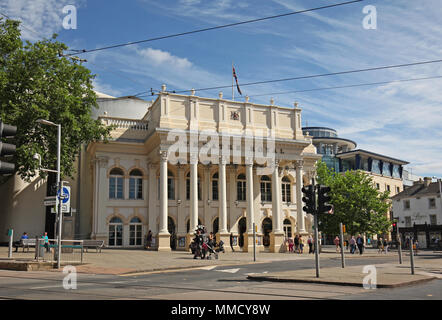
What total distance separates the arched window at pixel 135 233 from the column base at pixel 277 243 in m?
11.8

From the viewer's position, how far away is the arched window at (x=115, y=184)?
128ft

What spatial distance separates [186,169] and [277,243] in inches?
421

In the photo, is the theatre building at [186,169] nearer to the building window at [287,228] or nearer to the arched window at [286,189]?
the building window at [287,228]

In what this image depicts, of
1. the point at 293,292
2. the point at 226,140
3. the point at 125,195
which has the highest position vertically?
the point at 226,140

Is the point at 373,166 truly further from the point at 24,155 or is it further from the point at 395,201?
the point at 24,155

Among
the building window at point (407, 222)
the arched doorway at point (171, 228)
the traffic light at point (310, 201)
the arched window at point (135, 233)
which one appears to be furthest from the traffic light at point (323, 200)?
the building window at point (407, 222)

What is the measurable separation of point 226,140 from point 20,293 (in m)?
28.1

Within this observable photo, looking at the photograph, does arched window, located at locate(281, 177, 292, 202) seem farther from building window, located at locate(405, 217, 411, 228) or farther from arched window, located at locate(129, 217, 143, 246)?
building window, located at locate(405, 217, 411, 228)

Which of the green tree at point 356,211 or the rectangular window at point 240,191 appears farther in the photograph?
the green tree at point 356,211

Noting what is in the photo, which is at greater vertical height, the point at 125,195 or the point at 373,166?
the point at 373,166

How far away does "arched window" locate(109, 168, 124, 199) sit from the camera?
1539 inches

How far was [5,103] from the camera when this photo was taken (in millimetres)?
28328

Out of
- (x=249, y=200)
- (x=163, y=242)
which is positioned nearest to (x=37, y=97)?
(x=163, y=242)
